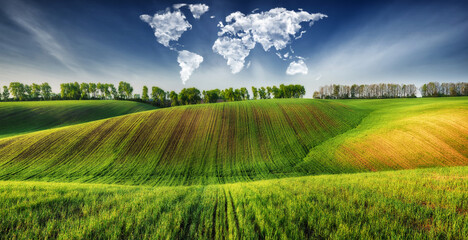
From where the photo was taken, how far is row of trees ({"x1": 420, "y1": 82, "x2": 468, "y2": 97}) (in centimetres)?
9894

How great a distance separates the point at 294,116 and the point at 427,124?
67.8 ft

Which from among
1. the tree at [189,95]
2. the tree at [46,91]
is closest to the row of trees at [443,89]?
the tree at [189,95]

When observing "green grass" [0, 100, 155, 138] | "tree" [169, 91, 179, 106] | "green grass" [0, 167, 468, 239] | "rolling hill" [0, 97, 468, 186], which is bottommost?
"rolling hill" [0, 97, 468, 186]

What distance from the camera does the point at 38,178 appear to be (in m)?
17.7

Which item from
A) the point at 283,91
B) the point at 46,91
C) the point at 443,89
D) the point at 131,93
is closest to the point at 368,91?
the point at 443,89

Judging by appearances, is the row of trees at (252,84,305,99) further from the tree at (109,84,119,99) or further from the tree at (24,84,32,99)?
the tree at (24,84,32,99)

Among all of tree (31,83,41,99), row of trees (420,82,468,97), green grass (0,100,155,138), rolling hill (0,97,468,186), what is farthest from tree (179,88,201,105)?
row of trees (420,82,468,97)

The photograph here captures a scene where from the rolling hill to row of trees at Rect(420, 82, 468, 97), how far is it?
4900 inches

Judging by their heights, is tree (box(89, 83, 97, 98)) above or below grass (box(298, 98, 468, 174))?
above

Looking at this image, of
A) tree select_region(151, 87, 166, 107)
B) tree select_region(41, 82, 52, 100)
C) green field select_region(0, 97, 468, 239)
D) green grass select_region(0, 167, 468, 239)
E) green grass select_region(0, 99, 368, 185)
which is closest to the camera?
green grass select_region(0, 167, 468, 239)

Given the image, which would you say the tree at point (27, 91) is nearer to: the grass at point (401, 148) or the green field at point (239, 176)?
the green field at point (239, 176)

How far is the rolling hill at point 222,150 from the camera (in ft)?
60.6

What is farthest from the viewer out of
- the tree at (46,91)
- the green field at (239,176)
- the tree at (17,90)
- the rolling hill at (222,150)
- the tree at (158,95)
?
the tree at (158,95)

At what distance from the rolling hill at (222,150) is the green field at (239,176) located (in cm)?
19
